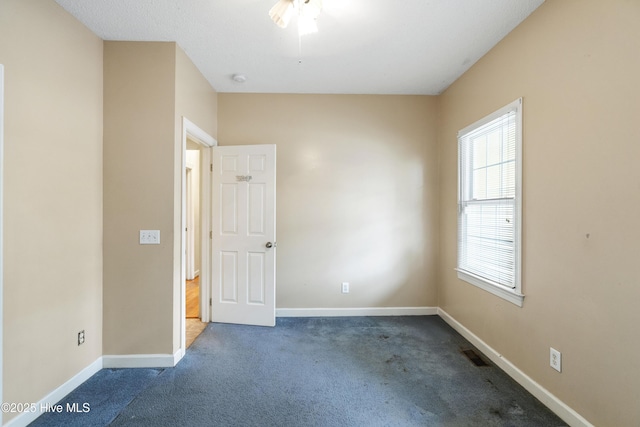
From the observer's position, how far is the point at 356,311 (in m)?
3.19

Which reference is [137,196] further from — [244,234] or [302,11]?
[302,11]

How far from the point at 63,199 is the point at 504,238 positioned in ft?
11.0

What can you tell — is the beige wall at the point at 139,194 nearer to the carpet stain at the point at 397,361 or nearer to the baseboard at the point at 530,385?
the carpet stain at the point at 397,361

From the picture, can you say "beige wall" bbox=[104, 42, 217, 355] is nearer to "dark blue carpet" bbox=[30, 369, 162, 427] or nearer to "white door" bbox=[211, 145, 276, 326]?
"dark blue carpet" bbox=[30, 369, 162, 427]

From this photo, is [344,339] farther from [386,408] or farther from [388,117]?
[388,117]

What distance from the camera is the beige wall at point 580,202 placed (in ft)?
4.31

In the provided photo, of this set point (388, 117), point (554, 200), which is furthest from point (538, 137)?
point (388, 117)

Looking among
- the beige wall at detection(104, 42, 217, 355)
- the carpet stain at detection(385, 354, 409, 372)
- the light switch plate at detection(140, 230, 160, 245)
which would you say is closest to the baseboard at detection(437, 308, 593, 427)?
the carpet stain at detection(385, 354, 409, 372)

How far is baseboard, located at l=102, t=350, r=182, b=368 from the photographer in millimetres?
2131

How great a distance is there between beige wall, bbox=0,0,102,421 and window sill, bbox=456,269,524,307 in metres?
3.27

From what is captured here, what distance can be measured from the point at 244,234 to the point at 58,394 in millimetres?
1800

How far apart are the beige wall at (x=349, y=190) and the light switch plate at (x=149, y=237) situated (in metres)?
1.33

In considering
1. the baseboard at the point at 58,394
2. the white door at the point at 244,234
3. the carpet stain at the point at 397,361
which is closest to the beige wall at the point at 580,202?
the carpet stain at the point at 397,361

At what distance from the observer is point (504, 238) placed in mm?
2164
